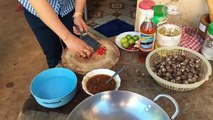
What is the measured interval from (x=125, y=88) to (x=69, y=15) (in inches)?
22.2

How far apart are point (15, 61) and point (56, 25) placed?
1139mm

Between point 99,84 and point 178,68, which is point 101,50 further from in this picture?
point 178,68

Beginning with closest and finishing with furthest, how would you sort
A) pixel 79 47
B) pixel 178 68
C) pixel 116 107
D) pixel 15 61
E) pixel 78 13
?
pixel 116 107
pixel 178 68
pixel 79 47
pixel 78 13
pixel 15 61

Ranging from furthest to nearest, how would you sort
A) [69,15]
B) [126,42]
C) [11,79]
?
1. [11,79]
2. [69,15]
3. [126,42]

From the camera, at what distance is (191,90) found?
0.83m

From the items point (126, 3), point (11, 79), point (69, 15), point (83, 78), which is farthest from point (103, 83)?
point (126, 3)

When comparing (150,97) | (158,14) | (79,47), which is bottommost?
(150,97)

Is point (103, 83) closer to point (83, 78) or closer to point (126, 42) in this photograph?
point (83, 78)

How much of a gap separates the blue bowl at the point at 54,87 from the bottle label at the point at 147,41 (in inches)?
11.1

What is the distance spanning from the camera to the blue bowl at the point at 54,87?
2.50 feet

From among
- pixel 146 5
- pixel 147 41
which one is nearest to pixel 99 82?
pixel 147 41

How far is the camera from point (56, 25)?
36.5 inches

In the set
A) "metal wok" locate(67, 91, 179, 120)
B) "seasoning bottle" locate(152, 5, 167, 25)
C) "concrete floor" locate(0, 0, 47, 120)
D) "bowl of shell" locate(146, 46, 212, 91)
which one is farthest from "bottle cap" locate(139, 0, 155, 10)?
"concrete floor" locate(0, 0, 47, 120)

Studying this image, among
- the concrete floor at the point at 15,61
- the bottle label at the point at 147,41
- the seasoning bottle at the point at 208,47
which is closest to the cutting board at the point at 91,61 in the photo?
the bottle label at the point at 147,41
